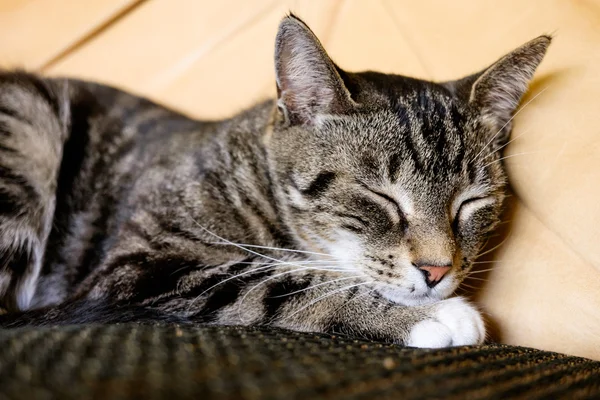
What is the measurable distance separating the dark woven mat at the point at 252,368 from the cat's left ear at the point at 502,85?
1.87 ft

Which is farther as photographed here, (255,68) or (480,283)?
(255,68)

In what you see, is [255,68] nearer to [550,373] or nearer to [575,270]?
[575,270]

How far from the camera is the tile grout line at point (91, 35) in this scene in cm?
174

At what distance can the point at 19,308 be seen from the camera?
1.22m

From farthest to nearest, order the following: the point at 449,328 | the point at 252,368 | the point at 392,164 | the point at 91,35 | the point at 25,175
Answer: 1. the point at 91,35
2. the point at 25,175
3. the point at 392,164
4. the point at 449,328
5. the point at 252,368

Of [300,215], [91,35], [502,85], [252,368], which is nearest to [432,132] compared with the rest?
[502,85]

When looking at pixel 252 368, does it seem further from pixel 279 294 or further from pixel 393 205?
pixel 393 205

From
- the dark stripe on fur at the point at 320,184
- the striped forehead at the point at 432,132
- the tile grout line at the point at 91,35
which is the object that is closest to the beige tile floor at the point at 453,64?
the tile grout line at the point at 91,35

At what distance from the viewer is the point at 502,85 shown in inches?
44.0

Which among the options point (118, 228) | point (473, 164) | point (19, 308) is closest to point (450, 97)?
point (473, 164)

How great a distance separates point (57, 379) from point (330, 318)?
1.76ft

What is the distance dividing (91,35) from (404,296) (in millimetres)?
1421

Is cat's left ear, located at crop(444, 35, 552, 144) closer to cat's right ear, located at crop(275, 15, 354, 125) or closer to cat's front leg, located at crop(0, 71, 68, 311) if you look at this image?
cat's right ear, located at crop(275, 15, 354, 125)

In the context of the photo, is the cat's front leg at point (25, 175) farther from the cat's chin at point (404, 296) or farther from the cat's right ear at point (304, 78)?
the cat's chin at point (404, 296)
